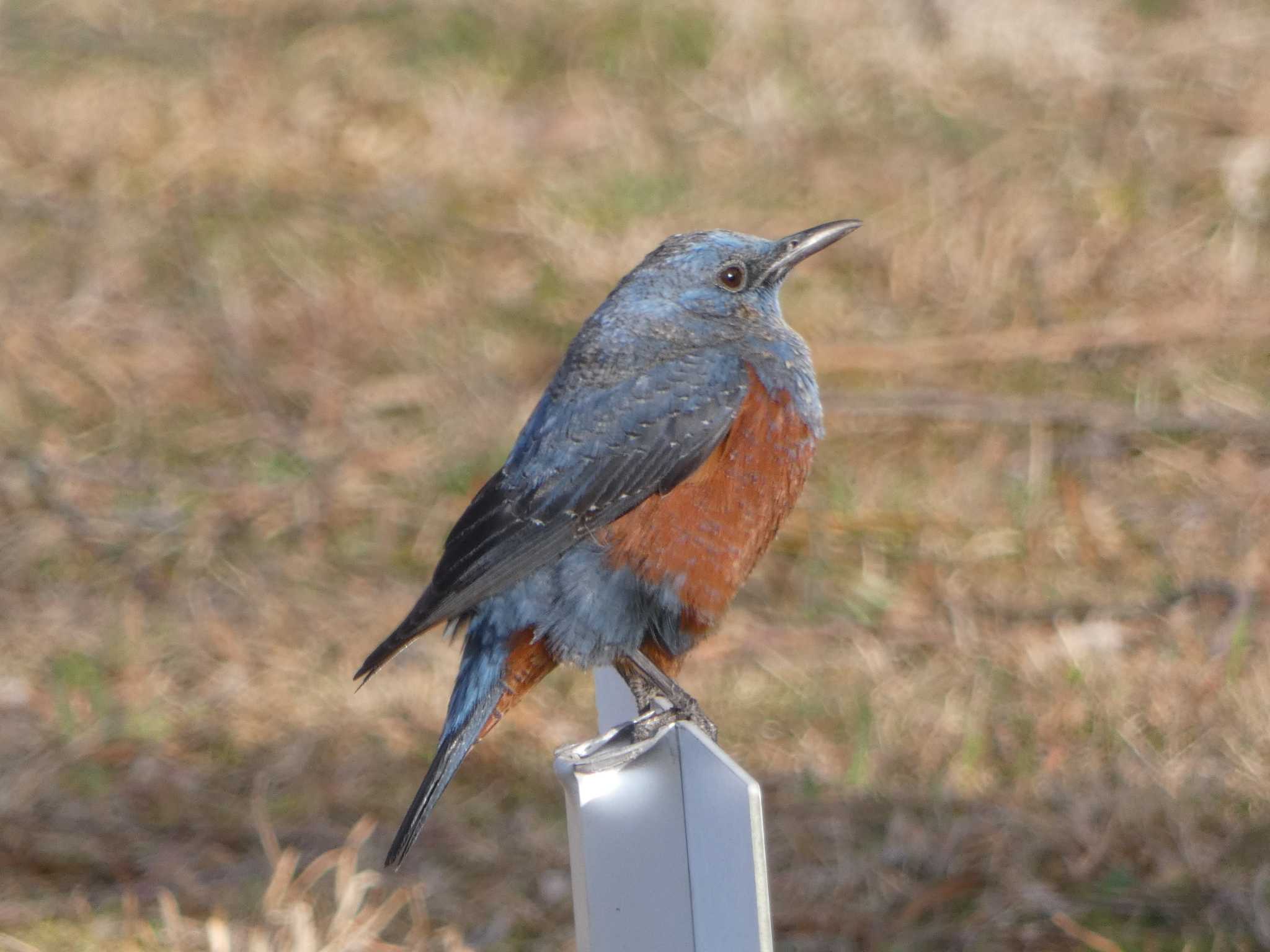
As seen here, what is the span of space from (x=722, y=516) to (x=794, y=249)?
0.85 m

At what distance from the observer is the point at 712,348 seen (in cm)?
393

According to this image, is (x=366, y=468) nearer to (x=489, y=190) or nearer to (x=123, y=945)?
(x=489, y=190)

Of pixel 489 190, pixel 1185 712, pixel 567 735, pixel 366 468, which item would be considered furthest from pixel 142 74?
pixel 1185 712

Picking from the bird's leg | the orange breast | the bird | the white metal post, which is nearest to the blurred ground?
the bird

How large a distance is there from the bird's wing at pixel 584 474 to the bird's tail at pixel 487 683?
12cm

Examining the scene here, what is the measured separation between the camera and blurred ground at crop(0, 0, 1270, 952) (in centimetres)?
451

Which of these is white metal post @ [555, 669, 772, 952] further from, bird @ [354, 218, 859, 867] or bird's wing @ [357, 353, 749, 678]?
bird's wing @ [357, 353, 749, 678]

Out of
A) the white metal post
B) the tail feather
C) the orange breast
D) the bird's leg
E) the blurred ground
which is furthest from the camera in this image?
the blurred ground

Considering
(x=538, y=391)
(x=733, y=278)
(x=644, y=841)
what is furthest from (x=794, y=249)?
(x=538, y=391)

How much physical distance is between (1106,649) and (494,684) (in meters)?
2.48

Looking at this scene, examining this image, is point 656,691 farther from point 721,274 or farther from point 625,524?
point 721,274

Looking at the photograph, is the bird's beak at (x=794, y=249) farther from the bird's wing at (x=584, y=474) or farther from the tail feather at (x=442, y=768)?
the tail feather at (x=442, y=768)

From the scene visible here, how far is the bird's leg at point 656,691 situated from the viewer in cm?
345

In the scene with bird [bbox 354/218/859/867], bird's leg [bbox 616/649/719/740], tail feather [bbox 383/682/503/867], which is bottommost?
tail feather [bbox 383/682/503/867]
